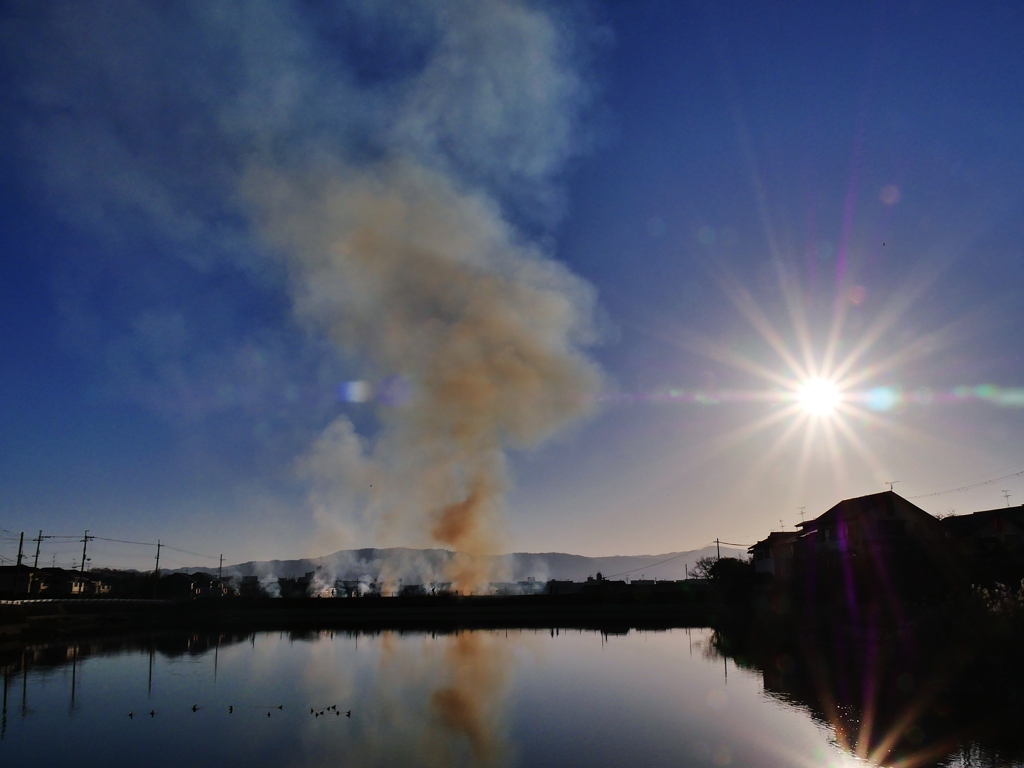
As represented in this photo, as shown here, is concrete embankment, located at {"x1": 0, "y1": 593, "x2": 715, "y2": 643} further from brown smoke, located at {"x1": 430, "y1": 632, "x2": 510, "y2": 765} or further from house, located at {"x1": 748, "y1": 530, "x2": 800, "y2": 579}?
brown smoke, located at {"x1": 430, "y1": 632, "x2": 510, "y2": 765}

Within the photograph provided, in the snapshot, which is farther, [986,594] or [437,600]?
[437,600]

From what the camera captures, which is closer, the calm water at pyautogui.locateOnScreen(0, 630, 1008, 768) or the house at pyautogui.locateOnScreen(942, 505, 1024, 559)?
the calm water at pyautogui.locateOnScreen(0, 630, 1008, 768)

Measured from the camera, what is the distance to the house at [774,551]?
67875mm

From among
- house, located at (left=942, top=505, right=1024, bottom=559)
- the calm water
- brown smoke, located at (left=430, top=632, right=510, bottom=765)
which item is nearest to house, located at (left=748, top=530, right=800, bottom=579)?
house, located at (left=942, top=505, right=1024, bottom=559)

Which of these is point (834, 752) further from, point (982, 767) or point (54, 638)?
point (54, 638)

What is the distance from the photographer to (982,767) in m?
17.0

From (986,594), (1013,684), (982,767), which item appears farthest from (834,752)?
(986,594)

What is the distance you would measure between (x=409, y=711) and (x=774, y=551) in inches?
2280

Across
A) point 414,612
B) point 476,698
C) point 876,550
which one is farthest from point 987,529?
point 414,612

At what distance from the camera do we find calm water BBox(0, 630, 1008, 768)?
19391mm

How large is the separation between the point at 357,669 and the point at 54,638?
30930 mm

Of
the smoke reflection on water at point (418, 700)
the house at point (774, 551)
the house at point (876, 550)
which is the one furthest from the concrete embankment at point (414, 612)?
the smoke reflection on water at point (418, 700)

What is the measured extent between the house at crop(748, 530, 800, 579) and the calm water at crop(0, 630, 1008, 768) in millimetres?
28245

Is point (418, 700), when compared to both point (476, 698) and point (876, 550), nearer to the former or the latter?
point (476, 698)
